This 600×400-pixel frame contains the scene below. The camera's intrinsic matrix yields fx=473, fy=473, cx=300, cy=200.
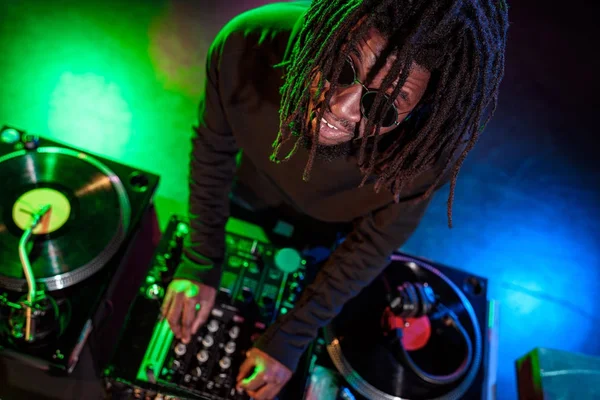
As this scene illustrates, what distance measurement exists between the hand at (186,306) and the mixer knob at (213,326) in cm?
2

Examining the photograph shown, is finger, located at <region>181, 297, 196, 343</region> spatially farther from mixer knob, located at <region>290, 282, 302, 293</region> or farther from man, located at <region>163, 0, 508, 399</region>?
mixer knob, located at <region>290, 282, 302, 293</region>

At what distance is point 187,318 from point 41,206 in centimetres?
52

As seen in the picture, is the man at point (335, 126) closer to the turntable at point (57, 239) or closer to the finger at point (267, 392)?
the finger at point (267, 392)

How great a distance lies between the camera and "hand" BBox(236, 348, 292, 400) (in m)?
1.21

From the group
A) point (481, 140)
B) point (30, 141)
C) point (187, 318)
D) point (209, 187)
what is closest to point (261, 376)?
point (187, 318)

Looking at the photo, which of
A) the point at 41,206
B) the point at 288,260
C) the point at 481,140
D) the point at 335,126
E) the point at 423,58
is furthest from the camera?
the point at 481,140

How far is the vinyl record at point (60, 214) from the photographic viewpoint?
1.27 m

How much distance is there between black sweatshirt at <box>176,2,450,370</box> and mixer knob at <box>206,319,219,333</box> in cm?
12

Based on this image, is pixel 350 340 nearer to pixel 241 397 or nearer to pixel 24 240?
pixel 241 397

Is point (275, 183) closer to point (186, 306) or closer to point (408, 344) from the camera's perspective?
Result: point (186, 306)

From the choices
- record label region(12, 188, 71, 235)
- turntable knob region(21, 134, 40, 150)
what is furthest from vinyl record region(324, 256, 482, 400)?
turntable knob region(21, 134, 40, 150)

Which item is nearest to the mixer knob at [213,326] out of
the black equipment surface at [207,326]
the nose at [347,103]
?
the black equipment surface at [207,326]

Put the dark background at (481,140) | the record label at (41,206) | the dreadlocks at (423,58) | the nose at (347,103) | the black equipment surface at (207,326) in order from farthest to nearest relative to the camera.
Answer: the dark background at (481,140)
the record label at (41,206)
the black equipment surface at (207,326)
the nose at (347,103)
the dreadlocks at (423,58)

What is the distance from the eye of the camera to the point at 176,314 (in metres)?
1.26
